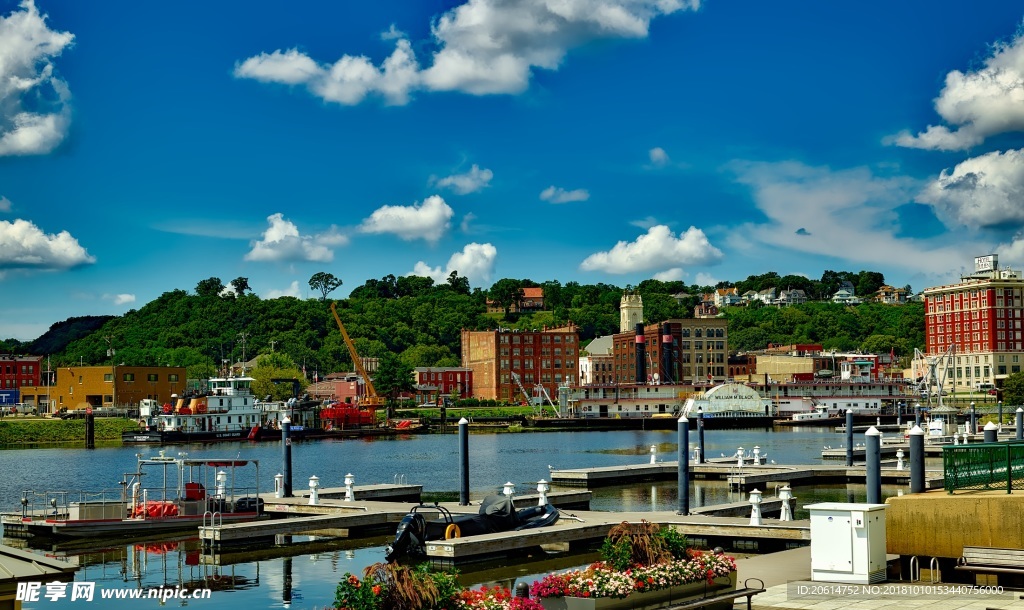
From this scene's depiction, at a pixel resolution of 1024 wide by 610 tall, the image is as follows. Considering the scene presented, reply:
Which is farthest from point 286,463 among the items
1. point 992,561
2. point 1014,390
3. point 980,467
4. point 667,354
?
point 667,354

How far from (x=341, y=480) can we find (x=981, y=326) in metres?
146

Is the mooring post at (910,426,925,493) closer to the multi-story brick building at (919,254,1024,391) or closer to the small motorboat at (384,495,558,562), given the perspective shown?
the small motorboat at (384,495,558,562)

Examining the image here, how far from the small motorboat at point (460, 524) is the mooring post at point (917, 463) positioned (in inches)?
478

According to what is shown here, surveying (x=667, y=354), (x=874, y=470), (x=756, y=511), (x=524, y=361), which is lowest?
(x=756, y=511)

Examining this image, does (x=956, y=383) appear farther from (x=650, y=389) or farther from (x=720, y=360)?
(x=650, y=389)

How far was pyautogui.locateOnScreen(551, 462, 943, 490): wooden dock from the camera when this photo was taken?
50750 mm

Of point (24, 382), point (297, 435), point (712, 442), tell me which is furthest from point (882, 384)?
point (24, 382)

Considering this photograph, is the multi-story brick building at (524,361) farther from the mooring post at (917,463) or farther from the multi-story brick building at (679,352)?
the mooring post at (917,463)

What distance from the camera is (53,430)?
121 m

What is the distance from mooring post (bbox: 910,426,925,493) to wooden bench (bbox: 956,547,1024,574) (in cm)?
255

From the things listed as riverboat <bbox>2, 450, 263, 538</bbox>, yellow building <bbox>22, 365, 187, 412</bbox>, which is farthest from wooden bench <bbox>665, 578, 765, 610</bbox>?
yellow building <bbox>22, 365, 187, 412</bbox>

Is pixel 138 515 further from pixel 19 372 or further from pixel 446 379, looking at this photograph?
pixel 19 372

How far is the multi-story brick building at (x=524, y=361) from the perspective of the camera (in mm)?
179125

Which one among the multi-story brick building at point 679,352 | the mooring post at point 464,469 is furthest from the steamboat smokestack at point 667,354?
the mooring post at point 464,469
